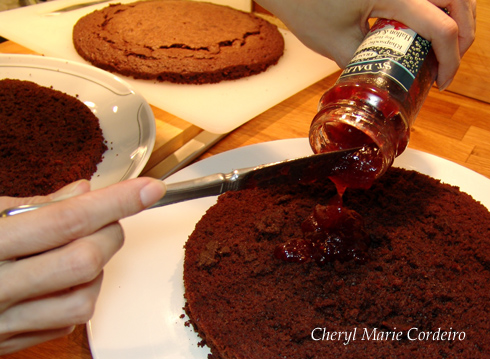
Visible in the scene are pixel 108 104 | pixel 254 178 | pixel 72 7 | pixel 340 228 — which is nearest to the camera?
pixel 254 178

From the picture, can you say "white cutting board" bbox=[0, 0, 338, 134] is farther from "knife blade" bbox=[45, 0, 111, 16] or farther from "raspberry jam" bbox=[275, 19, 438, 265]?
"raspberry jam" bbox=[275, 19, 438, 265]

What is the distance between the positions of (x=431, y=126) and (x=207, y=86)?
1.37m

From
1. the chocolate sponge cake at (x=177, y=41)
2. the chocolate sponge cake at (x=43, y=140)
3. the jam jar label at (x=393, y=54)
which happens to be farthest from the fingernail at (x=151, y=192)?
the chocolate sponge cake at (x=177, y=41)

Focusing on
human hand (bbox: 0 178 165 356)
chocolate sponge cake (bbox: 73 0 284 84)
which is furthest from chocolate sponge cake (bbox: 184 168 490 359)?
chocolate sponge cake (bbox: 73 0 284 84)

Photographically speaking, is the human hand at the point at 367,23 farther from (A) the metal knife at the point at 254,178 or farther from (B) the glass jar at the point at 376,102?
(A) the metal knife at the point at 254,178

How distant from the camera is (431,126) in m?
2.55

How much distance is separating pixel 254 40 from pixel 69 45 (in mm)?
1232

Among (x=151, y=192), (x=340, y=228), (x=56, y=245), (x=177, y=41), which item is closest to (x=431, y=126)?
(x=340, y=228)

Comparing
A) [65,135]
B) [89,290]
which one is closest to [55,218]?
[89,290]

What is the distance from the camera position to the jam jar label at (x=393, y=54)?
137 centimetres

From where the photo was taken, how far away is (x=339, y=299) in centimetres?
133

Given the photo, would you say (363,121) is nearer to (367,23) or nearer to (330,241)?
(330,241)

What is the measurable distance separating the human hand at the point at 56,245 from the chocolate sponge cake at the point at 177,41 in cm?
163

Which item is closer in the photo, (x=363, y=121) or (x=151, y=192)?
(x=151, y=192)
